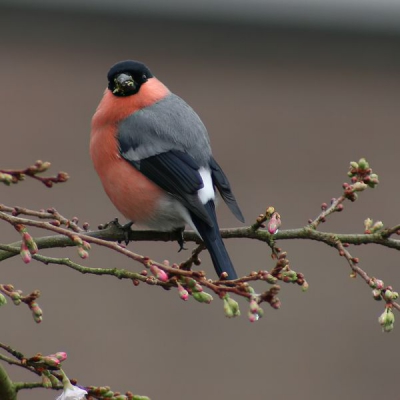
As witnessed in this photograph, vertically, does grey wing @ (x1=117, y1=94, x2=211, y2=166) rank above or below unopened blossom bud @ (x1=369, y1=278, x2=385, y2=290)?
above

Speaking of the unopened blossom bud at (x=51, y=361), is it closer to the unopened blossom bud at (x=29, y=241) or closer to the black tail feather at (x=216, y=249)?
the unopened blossom bud at (x=29, y=241)

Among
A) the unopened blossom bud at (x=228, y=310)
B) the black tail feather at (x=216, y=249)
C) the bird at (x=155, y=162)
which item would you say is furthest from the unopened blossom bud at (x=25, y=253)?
the bird at (x=155, y=162)

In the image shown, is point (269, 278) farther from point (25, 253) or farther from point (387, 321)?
point (25, 253)

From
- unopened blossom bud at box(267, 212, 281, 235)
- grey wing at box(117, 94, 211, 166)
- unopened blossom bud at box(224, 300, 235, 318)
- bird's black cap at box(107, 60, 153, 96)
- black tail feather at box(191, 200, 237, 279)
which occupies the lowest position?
unopened blossom bud at box(224, 300, 235, 318)

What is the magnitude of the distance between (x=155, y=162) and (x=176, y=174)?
0.45ft

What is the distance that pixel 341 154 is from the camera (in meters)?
8.34

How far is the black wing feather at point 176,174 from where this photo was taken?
3.96 m

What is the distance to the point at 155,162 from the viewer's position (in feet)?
13.5

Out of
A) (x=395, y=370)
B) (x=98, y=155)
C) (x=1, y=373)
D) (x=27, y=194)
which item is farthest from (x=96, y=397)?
(x=395, y=370)

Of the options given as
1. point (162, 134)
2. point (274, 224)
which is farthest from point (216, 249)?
point (162, 134)

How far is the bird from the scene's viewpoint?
13.1ft

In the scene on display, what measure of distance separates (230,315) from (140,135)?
→ 2111 mm

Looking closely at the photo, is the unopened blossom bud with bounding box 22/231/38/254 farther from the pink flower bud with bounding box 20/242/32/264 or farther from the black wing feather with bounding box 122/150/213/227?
the black wing feather with bounding box 122/150/213/227

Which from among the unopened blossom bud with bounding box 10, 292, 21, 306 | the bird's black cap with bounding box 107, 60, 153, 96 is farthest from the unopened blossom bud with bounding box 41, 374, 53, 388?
the bird's black cap with bounding box 107, 60, 153, 96
